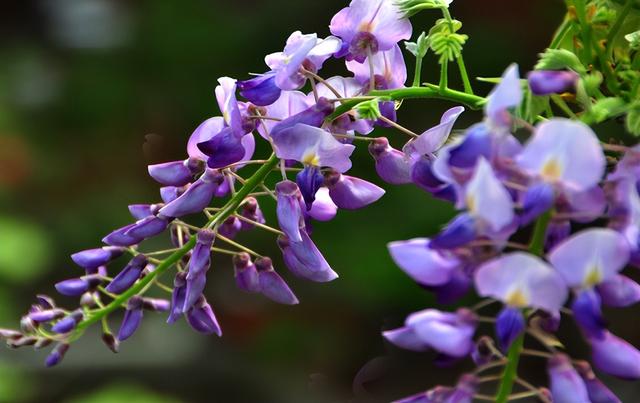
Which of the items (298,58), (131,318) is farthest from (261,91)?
(131,318)

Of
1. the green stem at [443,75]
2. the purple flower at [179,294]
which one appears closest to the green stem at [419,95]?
the green stem at [443,75]

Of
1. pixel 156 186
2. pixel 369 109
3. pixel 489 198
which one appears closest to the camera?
pixel 489 198

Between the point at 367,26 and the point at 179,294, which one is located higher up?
the point at 367,26

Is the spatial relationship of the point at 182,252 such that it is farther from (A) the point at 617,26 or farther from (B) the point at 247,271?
(A) the point at 617,26

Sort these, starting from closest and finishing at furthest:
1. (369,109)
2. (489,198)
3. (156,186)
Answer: (489,198)
(369,109)
(156,186)

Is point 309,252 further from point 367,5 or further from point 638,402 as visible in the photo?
point 638,402

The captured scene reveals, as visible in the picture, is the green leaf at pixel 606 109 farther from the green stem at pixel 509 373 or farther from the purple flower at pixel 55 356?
the purple flower at pixel 55 356
